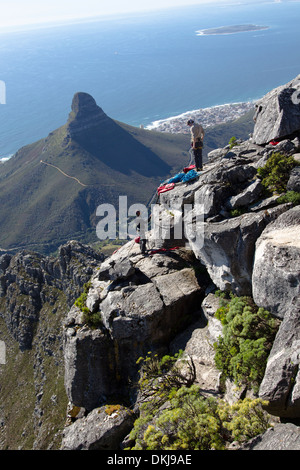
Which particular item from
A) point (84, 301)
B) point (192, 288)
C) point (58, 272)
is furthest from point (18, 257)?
point (192, 288)

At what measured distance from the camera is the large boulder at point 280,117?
19344mm

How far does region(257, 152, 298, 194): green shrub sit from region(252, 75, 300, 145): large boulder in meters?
3.85

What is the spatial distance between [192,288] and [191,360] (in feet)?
14.9

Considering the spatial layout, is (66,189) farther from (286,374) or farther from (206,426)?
(286,374)

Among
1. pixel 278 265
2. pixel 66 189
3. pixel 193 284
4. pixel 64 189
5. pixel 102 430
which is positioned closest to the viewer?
pixel 278 265

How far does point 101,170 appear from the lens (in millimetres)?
188500

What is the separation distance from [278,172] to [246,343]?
320 inches

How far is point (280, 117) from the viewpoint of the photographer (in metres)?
19.5

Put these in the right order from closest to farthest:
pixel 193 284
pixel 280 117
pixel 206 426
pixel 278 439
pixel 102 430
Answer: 1. pixel 278 439
2. pixel 206 426
3. pixel 102 430
4. pixel 193 284
5. pixel 280 117

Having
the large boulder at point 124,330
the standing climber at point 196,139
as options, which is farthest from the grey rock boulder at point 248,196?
the standing climber at point 196,139

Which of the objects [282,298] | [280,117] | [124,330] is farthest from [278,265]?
[280,117]

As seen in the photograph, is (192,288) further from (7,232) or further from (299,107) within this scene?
(7,232)

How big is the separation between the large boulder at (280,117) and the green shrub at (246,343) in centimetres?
1056

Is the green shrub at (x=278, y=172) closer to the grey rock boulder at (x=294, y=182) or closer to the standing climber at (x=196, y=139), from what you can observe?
the grey rock boulder at (x=294, y=182)
